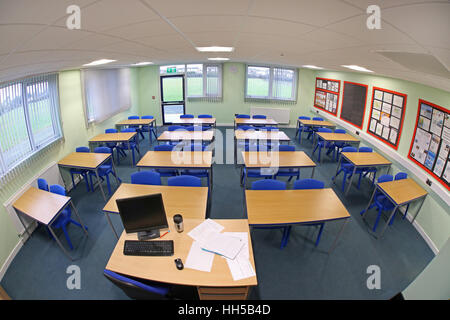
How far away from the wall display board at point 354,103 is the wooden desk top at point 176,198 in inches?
229

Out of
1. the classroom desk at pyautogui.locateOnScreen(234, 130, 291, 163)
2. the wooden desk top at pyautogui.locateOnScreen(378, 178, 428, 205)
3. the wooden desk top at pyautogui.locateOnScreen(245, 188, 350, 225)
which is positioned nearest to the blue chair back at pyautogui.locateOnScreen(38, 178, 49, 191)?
the wooden desk top at pyautogui.locateOnScreen(245, 188, 350, 225)

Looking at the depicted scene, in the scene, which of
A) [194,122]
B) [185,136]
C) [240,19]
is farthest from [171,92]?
[240,19]

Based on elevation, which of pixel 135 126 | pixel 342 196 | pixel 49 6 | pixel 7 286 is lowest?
pixel 7 286

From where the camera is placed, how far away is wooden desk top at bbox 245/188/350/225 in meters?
3.24

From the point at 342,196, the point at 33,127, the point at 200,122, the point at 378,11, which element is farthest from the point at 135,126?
the point at 378,11

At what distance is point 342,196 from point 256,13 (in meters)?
5.20

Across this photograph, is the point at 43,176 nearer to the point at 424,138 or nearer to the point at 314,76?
the point at 424,138

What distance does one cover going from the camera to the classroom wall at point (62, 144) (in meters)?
3.64

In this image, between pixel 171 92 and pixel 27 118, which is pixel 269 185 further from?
pixel 171 92

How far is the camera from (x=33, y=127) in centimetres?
460

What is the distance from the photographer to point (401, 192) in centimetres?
431

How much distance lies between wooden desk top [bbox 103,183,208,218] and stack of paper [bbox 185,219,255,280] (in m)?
0.36

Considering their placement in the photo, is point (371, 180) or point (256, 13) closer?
point (256, 13)

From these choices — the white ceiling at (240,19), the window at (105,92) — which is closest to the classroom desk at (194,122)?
the window at (105,92)
